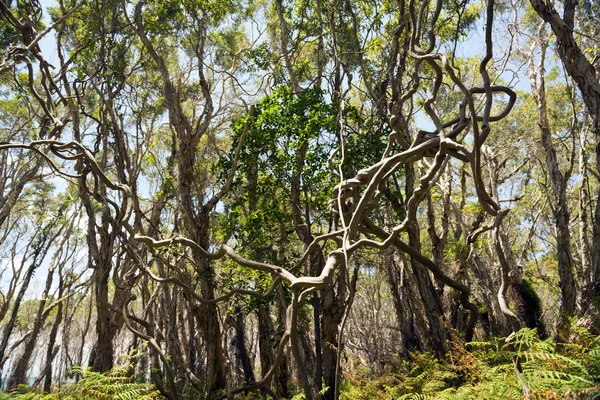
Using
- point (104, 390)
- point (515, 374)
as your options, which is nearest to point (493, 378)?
point (515, 374)

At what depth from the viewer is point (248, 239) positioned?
609 cm

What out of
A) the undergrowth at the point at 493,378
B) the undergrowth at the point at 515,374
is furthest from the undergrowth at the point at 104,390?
the undergrowth at the point at 515,374

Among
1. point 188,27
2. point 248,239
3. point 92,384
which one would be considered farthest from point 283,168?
point 188,27

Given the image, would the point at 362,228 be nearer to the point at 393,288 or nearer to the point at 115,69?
the point at 115,69

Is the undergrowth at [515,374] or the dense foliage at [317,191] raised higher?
the dense foliage at [317,191]

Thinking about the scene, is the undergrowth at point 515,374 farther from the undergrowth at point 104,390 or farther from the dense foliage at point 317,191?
the undergrowth at point 104,390

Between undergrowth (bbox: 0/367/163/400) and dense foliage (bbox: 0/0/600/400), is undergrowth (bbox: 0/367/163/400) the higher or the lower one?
the lower one

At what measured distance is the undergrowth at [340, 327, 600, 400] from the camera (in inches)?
83.4

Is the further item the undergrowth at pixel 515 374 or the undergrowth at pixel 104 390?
the undergrowth at pixel 104 390

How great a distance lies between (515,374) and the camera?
2.54 metres

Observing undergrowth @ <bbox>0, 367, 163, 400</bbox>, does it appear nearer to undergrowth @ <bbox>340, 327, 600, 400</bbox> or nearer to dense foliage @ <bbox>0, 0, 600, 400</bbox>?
dense foliage @ <bbox>0, 0, 600, 400</bbox>

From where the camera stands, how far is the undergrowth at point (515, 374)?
2117 mm

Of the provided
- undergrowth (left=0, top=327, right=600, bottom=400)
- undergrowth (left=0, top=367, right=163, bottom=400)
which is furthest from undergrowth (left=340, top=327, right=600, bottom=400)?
undergrowth (left=0, top=367, right=163, bottom=400)

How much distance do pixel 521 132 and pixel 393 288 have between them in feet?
21.4
